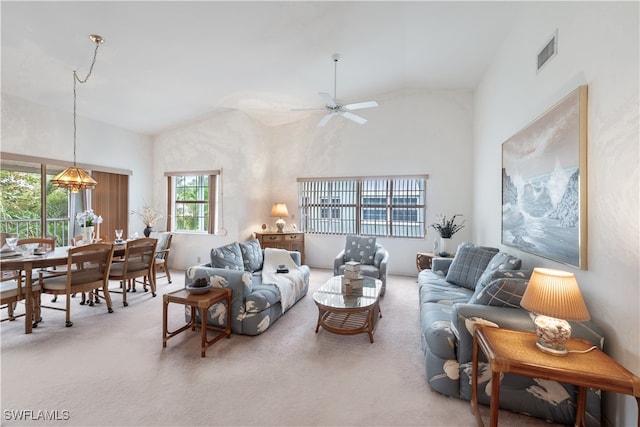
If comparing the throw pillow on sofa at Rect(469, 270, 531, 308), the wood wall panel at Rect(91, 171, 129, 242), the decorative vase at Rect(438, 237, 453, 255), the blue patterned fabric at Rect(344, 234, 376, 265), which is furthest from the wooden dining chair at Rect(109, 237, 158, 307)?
the decorative vase at Rect(438, 237, 453, 255)

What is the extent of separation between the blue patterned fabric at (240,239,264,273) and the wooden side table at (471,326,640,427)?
111 inches

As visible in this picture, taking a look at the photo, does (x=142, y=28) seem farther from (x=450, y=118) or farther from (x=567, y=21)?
(x=450, y=118)

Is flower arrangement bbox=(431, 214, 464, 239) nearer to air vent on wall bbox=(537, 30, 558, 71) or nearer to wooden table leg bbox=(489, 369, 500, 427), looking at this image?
air vent on wall bbox=(537, 30, 558, 71)

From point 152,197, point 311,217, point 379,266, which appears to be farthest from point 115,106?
point 379,266

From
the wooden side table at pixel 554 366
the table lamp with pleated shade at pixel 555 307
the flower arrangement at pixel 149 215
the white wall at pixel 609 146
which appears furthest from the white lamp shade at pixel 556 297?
the flower arrangement at pixel 149 215

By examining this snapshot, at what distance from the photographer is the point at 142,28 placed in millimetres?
3057

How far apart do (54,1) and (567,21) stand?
4461mm

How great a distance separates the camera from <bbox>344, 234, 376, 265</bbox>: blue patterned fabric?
470cm

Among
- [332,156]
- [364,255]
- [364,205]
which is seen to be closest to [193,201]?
[332,156]

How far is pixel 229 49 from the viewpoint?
3.57 meters

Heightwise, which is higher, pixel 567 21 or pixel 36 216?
pixel 567 21

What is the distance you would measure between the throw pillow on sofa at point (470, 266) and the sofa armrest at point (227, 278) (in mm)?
2410

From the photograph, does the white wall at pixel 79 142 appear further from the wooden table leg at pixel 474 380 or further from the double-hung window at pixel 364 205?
the wooden table leg at pixel 474 380

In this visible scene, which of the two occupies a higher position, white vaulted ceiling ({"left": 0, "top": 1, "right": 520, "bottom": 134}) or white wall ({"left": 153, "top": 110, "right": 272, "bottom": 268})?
white vaulted ceiling ({"left": 0, "top": 1, "right": 520, "bottom": 134})
